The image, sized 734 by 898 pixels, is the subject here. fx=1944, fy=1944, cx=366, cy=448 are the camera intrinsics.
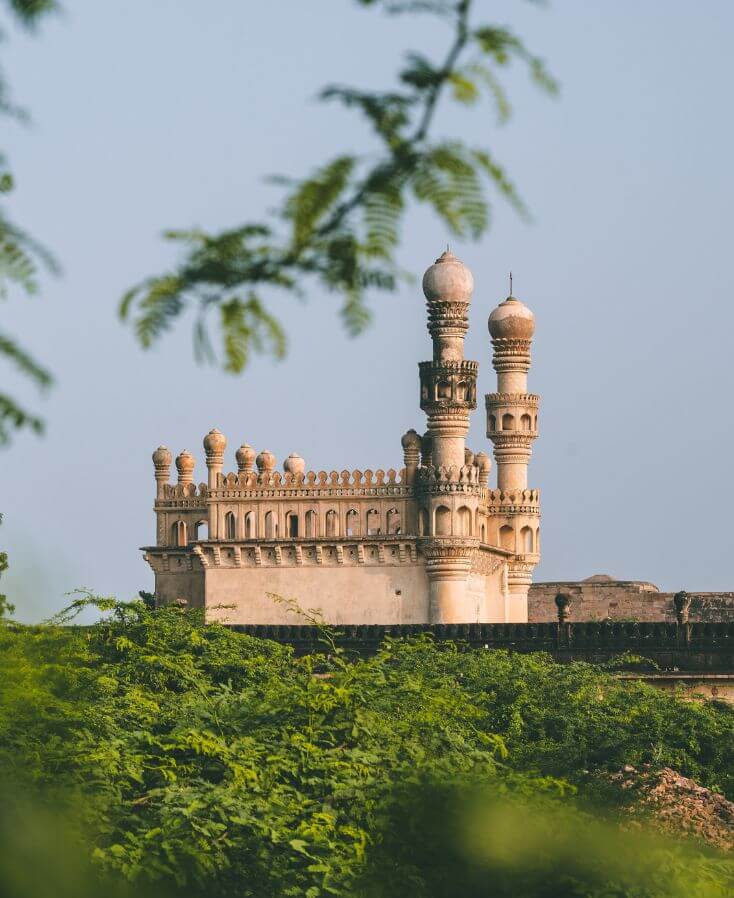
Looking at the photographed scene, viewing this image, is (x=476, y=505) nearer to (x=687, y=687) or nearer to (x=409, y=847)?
(x=687, y=687)

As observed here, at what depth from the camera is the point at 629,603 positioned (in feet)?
165

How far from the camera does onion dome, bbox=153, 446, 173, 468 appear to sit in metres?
42.2

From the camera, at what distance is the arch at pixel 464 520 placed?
124 feet

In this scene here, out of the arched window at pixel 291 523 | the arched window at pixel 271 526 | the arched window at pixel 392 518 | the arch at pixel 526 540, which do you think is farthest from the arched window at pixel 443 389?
the arch at pixel 526 540

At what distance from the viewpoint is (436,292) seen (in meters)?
37.0

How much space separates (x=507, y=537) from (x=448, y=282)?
22.2 feet

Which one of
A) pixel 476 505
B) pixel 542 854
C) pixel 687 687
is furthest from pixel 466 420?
pixel 542 854

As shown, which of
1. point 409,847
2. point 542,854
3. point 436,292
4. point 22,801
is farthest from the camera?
point 436,292

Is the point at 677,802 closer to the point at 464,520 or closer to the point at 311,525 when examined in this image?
the point at 464,520

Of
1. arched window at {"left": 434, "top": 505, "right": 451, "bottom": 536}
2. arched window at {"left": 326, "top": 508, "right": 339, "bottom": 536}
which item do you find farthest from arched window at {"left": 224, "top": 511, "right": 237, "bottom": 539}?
arched window at {"left": 434, "top": 505, "right": 451, "bottom": 536}

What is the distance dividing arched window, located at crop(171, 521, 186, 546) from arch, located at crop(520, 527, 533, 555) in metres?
7.28

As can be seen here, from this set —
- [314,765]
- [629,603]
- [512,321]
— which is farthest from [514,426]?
[314,765]

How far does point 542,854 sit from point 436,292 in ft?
107

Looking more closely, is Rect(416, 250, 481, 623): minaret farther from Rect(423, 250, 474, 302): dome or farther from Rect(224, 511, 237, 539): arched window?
Rect(224, 511, 237, 539): arched window
